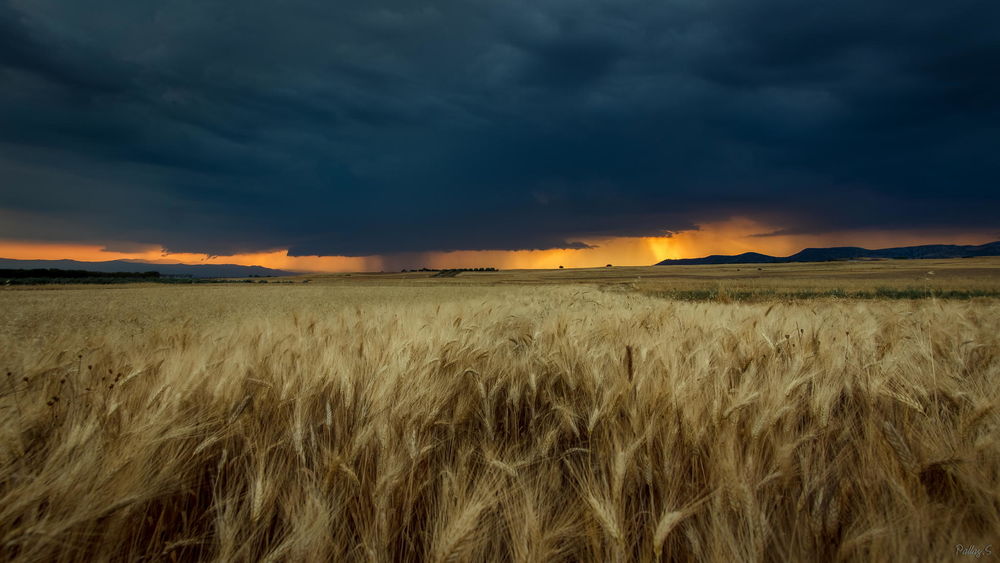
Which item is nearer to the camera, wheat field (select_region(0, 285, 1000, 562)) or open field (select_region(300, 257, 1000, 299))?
wheat field (select_region(0, 285, 1000, 562))

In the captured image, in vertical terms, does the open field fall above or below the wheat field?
below

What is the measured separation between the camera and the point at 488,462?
4.28ft

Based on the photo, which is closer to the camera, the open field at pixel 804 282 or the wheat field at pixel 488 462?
the wheat field at pixel 488 462

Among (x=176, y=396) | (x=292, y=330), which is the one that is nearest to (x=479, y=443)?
(x=176, y=396)

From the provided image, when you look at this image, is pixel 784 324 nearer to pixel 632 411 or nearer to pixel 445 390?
pixel 632 411

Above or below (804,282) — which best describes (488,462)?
above

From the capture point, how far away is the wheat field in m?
0.94

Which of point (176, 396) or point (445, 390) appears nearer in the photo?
point (176, 396)

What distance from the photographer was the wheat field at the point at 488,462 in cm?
94

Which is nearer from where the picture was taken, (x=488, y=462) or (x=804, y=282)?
(x=488, y=462)

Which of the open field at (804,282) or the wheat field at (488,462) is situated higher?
the wheat field at (488,462)

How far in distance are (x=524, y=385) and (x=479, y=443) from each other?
594 millimetres

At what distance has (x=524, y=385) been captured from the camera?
217 cm

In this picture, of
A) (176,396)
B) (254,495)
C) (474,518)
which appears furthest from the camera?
(176,396)
